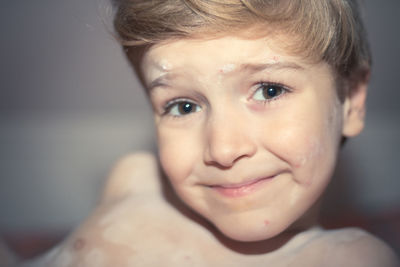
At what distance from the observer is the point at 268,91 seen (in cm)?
77

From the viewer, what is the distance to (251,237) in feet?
2.56

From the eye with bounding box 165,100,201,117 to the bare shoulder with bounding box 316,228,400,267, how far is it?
0.32m

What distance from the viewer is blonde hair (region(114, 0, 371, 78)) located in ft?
2.35

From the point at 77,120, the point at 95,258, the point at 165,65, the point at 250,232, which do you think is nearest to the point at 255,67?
the point at 165,65

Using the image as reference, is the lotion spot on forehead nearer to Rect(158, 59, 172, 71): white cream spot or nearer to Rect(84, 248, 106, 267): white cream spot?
Rect(84, 248, 106, 267): white cream spot

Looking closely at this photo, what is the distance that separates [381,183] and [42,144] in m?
1.20

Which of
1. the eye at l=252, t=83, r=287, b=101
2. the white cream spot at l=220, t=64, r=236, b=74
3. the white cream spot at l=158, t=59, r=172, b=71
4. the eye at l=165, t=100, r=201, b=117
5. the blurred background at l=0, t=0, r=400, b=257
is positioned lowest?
the blurred background at l=0, t=0, r=400, b=257

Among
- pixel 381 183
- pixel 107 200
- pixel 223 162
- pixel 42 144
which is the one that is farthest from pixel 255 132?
pixel 42 144

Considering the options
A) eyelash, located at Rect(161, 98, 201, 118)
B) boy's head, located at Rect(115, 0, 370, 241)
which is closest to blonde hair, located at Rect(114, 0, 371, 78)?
boy's head, located at Rect(115, 0, 370, 241)

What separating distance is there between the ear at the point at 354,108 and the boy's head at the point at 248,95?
0.18ft

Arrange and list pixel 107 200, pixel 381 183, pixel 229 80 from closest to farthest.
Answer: pixel 229 80
pixel 107 200
pixel 381 183

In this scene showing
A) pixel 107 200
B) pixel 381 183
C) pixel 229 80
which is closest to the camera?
pixel 229 80

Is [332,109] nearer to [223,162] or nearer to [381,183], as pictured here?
[223,162]

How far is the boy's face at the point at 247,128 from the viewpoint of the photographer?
0.72 m
